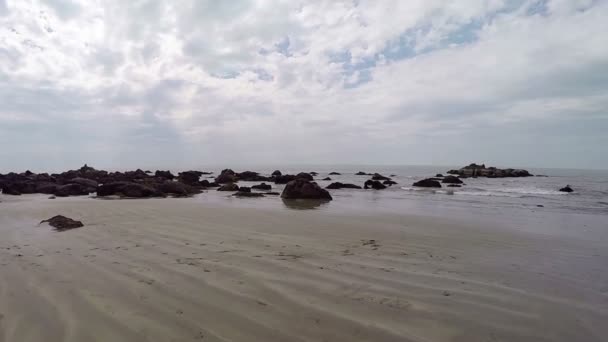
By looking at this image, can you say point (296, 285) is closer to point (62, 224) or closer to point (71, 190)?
point (62, 224)

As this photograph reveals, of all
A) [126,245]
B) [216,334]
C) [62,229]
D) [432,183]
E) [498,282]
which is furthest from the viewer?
[432,183]

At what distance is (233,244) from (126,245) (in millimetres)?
1949

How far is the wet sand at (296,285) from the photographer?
9.82ft

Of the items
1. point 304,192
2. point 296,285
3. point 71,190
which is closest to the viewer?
point 296,285

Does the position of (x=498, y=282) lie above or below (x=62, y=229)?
below

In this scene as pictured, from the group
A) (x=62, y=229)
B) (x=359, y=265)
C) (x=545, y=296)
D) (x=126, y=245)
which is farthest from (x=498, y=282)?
(x=62, y=229)

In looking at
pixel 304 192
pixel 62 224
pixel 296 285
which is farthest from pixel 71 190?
pixel 296 285

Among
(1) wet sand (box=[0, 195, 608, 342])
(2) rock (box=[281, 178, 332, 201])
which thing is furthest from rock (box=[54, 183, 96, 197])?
(1) wet sand (box=[0, 195, 608, 342])

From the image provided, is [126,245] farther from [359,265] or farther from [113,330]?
[359,265]

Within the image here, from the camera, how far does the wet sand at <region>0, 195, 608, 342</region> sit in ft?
9.82

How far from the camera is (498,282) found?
4.39 metres

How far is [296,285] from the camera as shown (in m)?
4.09

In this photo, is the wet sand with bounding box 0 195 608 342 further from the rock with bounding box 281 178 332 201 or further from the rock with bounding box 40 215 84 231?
the rock with bounding box 281 178 332 201

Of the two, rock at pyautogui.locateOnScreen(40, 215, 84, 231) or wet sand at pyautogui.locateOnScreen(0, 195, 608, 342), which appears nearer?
wet sand at pyautogui.locateOnScreen(0, 195, 608, 342)
